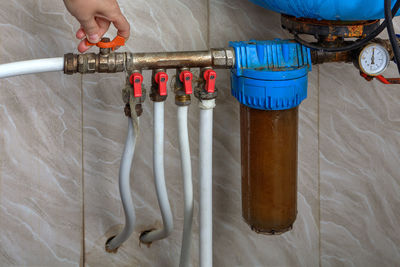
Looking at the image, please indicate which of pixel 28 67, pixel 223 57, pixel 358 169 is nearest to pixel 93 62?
pixel 28 67

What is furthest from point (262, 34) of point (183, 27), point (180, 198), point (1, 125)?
point (1, 125)

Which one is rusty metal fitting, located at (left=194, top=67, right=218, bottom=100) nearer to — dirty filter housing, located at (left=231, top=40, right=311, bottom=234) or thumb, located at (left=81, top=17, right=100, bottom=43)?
dirty filter housing, located at (left=231, top=40, right=311, bottom=234)

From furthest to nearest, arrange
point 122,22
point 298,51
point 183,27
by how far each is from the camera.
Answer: point 183,27 < point 298,51 < point 122,22

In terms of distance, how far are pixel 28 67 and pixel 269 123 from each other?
439mm

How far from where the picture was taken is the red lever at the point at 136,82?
95 cm

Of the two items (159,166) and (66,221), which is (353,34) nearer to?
(159,166)

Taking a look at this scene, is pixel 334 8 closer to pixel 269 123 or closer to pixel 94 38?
pixel 269 123

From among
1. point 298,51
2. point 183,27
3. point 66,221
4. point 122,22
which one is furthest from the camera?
point 66,221

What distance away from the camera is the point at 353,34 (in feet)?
3.06

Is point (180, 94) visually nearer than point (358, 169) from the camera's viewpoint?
Yes

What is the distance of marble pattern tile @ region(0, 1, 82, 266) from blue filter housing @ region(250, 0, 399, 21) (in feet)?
1.56

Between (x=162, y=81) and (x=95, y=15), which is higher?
(x=95, y=15)

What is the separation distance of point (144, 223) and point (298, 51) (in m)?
0.56

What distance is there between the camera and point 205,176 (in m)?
1.04
